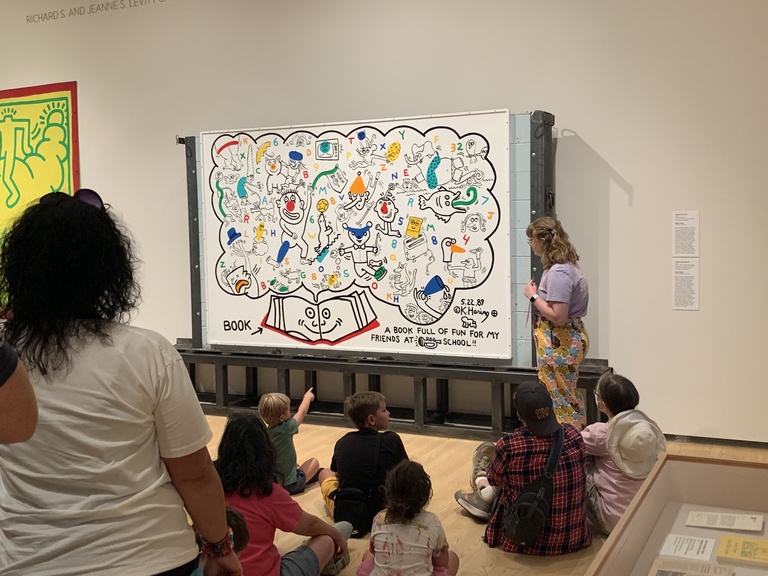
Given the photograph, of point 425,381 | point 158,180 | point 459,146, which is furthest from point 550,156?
point 158,180

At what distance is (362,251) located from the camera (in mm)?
5836

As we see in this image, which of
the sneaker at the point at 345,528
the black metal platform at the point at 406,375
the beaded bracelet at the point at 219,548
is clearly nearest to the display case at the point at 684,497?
the beaded bracelet at the point at 219,548

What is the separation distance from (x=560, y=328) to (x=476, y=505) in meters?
1.27

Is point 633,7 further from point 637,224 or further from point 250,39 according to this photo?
point 250,39

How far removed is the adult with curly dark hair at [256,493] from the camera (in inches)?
111

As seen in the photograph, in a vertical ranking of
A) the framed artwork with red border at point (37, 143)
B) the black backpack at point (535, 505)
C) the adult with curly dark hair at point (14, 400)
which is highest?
the framed artwork with red border at point (37, 143)

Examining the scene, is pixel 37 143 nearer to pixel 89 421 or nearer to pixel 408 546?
pixel 408 546

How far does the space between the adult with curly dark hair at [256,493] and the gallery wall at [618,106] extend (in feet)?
10.3

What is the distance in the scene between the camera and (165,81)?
682 centimetres

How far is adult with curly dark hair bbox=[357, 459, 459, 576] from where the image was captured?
2.79m

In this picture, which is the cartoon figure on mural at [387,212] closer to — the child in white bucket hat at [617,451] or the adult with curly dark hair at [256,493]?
the child in white bucket hat at [617,451]

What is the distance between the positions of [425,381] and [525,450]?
2349mm

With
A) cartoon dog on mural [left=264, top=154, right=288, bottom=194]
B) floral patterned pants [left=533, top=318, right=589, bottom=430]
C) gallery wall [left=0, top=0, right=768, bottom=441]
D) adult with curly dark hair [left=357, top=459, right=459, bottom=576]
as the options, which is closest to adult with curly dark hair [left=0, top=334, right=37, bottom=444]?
adult with curly dark hair [left=357, top=459, right=459, bottom=576]

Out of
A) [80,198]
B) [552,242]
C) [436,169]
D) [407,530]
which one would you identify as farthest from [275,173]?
[80,198]
